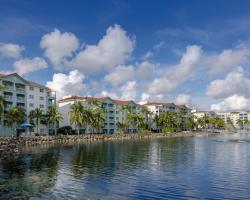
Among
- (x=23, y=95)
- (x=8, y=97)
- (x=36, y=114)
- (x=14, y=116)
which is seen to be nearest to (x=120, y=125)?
(x=36, y=114)

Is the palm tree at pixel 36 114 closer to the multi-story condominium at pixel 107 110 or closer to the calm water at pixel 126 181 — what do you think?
the multi-story condominium at pixel 107 110

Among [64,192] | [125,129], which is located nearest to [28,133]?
[125,129]

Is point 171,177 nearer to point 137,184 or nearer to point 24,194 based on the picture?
point 137,184

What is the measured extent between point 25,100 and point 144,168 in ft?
294

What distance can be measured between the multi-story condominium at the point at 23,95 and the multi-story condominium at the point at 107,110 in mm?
22951

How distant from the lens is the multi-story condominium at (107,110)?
162700 mm

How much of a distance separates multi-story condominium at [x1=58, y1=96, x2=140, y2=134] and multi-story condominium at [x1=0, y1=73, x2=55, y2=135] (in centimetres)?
2295

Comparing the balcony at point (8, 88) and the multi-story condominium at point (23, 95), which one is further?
the balcony at point (8, 88)

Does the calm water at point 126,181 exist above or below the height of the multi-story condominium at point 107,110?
below

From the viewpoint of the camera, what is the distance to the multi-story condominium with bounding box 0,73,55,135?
11750 centimetres

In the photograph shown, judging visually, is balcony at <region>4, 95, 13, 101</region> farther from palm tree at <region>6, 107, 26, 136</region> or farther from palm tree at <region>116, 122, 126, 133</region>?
palm tree at <region>116, 122, 126, 133</region>

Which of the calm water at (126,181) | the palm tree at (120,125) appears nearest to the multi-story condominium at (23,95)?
the palm tree at (120,125)

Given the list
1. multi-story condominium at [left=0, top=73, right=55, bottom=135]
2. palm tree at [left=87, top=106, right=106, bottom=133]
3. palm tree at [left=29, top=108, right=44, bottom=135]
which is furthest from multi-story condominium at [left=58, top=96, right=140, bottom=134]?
palm tree at [left=29, top=108, right=44, bottom=135]

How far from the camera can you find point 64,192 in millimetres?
31766
